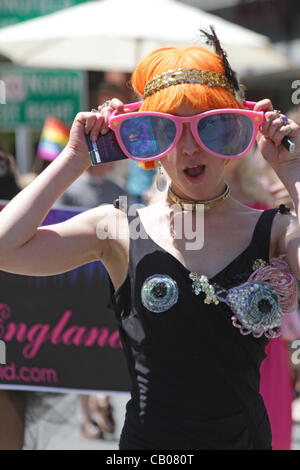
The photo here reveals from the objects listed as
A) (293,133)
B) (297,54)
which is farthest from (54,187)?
(297,54)

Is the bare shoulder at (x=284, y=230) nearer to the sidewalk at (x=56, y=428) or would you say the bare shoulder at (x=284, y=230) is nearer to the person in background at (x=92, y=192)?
the sidewalk at (x=56, y=428)

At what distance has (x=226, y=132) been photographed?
2088 mm

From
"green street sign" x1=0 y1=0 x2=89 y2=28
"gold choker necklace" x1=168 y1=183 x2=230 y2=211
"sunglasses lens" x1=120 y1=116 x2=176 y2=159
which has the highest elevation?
"green street sign" x1=0 y1=0 x2=89 y2=28

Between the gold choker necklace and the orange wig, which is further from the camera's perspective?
the gold choker necklace

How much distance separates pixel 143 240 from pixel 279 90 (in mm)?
12926

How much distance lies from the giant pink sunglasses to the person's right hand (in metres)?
0.03

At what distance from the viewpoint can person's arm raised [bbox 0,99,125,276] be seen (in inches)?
84.3

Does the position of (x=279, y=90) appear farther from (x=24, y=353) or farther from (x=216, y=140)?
(x=216, y=140)

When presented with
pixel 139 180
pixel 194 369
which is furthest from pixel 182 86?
pixel 139 180

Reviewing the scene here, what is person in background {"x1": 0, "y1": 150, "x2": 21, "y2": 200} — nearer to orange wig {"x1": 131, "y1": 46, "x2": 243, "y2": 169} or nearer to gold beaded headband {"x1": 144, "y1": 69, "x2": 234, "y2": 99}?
orange wig {"x1": 131, "y1": 46, "x2": 243, "y2": 169}

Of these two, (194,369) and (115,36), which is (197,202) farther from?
(115,36)

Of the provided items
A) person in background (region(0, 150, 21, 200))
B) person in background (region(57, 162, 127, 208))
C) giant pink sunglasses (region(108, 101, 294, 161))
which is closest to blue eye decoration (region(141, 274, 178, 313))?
giant pink sunglasses (region(108, 101, 294, 161))

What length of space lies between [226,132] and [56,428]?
2514 mm

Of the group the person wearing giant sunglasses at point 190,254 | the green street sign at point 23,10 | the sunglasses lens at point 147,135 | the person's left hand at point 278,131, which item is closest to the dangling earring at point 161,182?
the person wearing giant sunglasses at point 190,254
